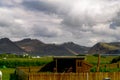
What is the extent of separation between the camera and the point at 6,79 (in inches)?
2319

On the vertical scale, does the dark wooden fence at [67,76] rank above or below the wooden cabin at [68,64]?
below

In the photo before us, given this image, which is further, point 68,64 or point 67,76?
point 68,64

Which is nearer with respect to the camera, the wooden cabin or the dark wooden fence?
the dark wooden fence

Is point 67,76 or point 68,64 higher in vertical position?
point 68,64

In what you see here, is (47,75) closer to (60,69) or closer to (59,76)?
(59,76)

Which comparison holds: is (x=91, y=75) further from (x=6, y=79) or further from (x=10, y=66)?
(x=10, y=66)

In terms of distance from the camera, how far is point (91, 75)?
4272 centimetres

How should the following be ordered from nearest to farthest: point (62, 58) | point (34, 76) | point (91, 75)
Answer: point (34, 76)
point (91, 75)
point (62, 58)

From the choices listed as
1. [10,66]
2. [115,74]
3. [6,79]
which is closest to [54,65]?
[6,79]

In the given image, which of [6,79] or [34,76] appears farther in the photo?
[6,79]

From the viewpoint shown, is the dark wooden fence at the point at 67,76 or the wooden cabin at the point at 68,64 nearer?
the dark wooden fence at the point at 67,76

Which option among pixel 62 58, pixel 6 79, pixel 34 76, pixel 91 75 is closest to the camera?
pixel 34 76

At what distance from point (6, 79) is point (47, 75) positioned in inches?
773

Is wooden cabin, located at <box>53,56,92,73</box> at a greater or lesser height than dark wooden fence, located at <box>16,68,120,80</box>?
greater
